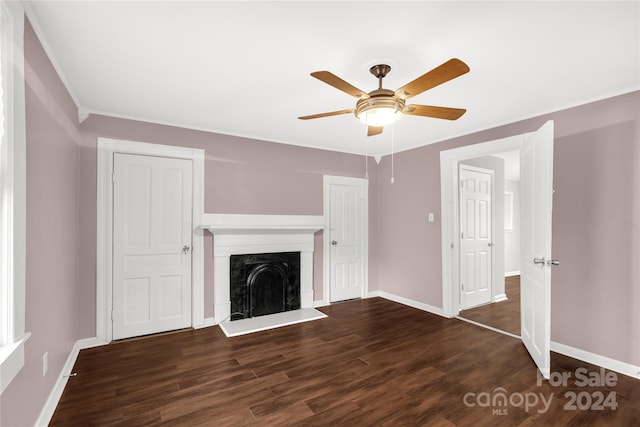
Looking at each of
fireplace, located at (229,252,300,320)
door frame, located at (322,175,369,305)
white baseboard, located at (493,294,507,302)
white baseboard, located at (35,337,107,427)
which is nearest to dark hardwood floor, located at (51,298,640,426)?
white baseboard, located at (35,337,107,427)

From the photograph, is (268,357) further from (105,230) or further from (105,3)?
(105,3)

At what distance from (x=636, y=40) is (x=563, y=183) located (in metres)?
1.39

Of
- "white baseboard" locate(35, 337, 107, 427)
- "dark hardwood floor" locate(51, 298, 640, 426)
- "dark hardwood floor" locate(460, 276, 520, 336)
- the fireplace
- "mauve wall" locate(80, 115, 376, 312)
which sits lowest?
"dark hardwood floor" locate(460, 276, 520, 336)

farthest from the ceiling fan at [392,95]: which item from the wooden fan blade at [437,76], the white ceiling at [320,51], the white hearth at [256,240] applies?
the white hearth at [256,240]

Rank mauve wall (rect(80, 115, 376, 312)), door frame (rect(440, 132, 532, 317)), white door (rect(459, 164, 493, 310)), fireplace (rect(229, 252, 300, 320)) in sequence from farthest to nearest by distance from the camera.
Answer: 1. white door (rect(459, 164, 493, 310))
2. door frame (rect(440, 132, 532, 317))
3. fireplace (rect(229, 252, 300, 320))
4. mauve wall (rect(80, 115, 376, 312))

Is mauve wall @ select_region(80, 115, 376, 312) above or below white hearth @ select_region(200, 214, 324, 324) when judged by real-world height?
above

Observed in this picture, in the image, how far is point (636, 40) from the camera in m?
1.92

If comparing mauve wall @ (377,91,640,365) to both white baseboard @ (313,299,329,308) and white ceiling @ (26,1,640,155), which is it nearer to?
white ceiling @ (26,1,640,155)

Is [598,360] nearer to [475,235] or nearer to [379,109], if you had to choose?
[475,235]

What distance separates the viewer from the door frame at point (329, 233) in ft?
15.4

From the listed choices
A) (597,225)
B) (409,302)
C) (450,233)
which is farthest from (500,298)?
(597,225)

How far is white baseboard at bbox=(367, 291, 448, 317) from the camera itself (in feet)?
13.9

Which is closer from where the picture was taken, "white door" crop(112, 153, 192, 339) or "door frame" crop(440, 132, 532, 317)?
"white door" crop(112, 153, 192, 339)

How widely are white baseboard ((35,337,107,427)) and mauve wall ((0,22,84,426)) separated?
7cm
